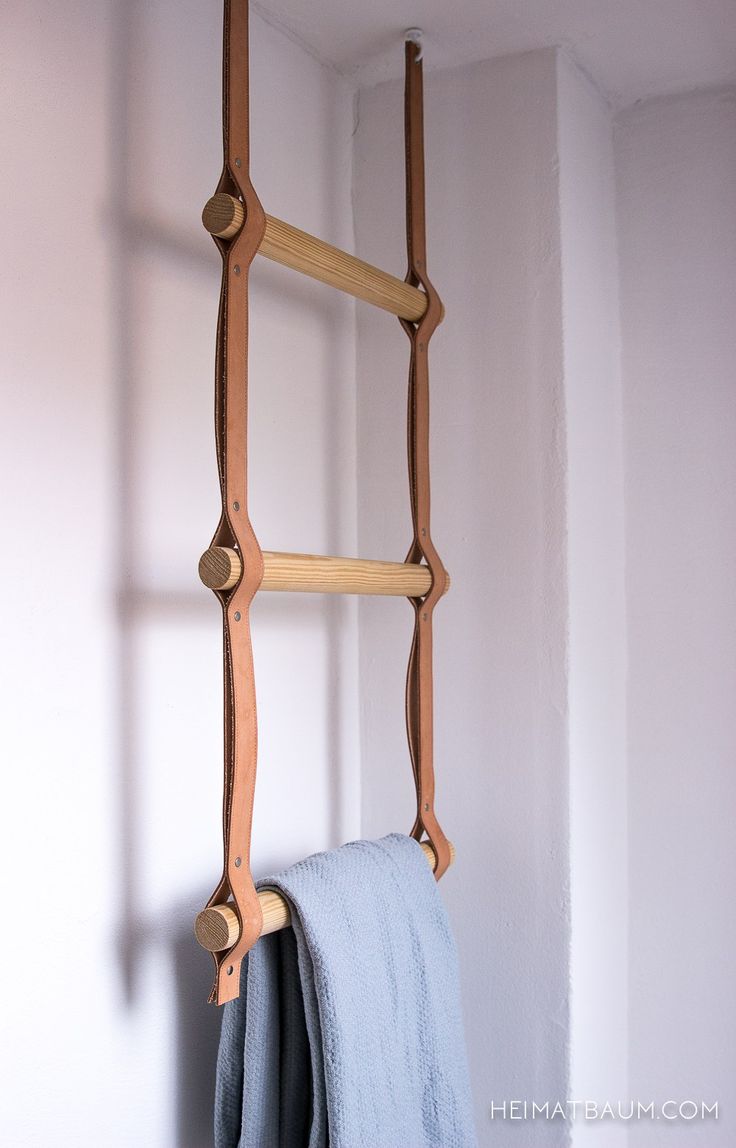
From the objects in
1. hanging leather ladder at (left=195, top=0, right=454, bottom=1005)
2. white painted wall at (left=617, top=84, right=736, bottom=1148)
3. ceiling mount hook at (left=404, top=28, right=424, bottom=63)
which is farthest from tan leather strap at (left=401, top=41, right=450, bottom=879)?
white painted wall at (left=617, top=84, right=736, bottom=1148)

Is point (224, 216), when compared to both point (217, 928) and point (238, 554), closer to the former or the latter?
point (238, 554)

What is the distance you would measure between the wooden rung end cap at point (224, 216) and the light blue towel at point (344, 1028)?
59cm

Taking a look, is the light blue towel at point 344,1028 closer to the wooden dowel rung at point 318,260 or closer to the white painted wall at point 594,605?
the white painted wall at point 594,605

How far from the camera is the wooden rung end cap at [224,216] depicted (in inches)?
38.0

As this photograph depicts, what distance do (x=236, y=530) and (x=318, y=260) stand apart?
1.06 feet

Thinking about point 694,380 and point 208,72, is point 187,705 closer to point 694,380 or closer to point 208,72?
point 208,72

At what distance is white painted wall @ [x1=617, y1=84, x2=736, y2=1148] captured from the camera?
→ 1.43 m

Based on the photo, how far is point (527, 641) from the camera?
4.40ft

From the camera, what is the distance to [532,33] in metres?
1.31

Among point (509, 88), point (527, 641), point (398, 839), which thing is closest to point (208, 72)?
point (509, 88)

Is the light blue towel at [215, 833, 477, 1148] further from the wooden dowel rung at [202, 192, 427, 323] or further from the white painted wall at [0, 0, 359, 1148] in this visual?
the wooden dowel rung at [202, 192, 427, 323]

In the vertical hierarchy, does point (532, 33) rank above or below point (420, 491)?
above

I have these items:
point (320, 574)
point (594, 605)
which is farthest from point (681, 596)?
point (320, 574)

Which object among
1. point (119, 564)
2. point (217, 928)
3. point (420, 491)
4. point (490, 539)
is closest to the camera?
point (217, 928)
